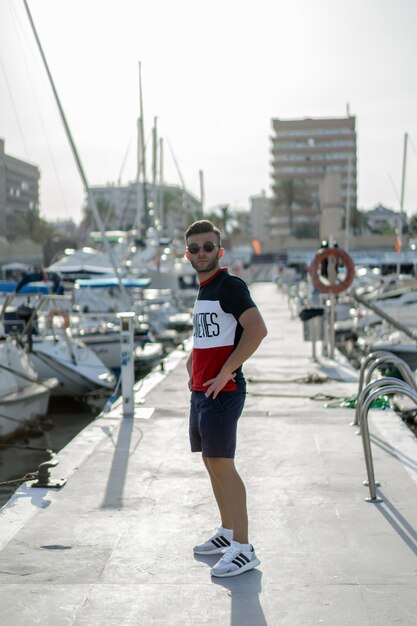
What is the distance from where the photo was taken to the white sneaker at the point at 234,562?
484 centimetres

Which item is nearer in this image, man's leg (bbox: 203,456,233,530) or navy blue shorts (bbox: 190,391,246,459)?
navy blue shorts (bbox: 190,391,246,459)

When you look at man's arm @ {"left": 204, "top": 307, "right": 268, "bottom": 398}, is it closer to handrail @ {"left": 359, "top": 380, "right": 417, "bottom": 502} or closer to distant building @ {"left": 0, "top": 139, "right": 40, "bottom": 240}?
handrail @ {"left": 359, "top": 380, "right": 417, "bottom": 502}

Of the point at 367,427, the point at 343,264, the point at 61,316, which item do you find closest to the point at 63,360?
the point at 61,316

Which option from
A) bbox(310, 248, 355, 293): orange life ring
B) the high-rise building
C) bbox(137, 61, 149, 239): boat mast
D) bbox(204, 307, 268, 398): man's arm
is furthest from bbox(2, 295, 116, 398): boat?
the high-rise building

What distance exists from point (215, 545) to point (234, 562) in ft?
1.25

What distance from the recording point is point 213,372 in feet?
16.1

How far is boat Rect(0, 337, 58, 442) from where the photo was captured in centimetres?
1345

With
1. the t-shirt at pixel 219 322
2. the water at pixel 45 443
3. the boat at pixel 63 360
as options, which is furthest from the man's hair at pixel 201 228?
the boat at pixel 63 360

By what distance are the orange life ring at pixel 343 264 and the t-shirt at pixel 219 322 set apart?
11.8 meters

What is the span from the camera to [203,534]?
18.6 ft

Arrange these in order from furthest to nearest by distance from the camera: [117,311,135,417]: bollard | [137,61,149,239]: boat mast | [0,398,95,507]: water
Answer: [137,61,149,239]: boat mast < [0,398,95,507]: water < [117,311,135,417]: bollard

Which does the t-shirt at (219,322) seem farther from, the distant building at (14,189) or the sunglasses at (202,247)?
the distant building at (14,189)

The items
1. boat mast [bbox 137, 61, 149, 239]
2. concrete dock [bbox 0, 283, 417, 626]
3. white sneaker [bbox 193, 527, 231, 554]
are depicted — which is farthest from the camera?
boat mast [bbox 137, 61, 149, 239]

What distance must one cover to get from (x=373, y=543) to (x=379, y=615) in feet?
3.95
